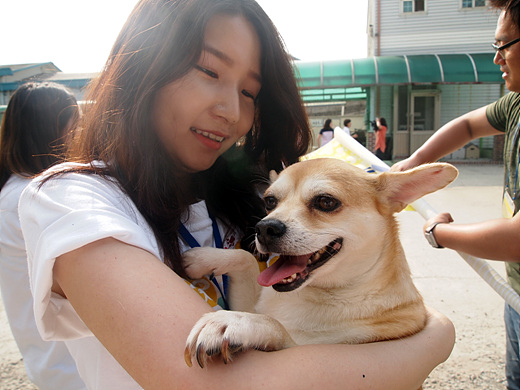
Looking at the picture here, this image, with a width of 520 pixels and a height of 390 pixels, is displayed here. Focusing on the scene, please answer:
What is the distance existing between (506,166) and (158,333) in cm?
229

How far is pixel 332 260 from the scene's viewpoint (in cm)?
166

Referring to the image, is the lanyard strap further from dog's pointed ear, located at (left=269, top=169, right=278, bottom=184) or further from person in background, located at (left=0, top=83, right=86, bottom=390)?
person in background, located at (left=0, top=83, right=86, bottom=390)

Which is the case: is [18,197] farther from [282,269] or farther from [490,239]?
[490,239]

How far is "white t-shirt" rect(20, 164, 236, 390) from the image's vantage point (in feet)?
3.13

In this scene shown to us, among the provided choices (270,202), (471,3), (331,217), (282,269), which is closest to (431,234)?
(331,217)

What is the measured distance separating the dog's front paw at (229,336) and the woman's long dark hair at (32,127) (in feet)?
6.97

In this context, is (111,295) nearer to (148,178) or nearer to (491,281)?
(148,178)

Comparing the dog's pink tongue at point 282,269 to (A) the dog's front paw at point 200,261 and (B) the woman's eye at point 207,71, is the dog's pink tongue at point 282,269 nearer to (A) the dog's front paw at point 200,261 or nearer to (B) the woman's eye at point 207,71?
(A) the dog's front paw at point 200,261

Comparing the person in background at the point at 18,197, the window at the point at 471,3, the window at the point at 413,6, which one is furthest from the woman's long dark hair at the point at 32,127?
the window at the point at 471,3

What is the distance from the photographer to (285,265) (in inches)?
64.2

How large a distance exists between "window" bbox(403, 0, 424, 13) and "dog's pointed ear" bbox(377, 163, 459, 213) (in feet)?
61.8

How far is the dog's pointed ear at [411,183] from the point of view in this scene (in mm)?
1731

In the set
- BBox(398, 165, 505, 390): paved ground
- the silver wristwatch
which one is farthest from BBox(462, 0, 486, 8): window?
the silver wristwatch

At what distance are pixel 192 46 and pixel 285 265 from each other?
37.2 inches
